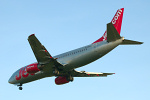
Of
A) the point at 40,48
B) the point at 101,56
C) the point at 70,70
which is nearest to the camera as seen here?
the point at 40,48

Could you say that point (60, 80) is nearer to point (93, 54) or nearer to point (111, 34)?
point (93, 54)

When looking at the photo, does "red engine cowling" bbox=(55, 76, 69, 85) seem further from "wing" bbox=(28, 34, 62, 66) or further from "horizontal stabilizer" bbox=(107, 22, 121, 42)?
"horizontal stabilizer" bbox=(107, 22, 121, 42)

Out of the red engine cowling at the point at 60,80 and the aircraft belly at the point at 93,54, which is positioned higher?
the aircraft belly at the point at 93,54

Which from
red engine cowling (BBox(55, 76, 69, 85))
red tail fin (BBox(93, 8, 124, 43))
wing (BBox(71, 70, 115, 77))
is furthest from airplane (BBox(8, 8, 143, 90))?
red engine cowling (BBox(55, 76, 69, 85))

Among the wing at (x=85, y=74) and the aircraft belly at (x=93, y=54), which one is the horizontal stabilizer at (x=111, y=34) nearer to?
the aircraft belly at (x=93, y=54)

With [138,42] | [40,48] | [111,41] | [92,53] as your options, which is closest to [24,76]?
[40,48]

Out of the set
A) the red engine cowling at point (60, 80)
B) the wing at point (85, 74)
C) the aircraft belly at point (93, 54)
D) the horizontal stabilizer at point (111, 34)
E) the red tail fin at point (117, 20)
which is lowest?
the red engine cowling at point (60, 80)

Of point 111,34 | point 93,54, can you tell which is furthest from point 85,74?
point 111,34

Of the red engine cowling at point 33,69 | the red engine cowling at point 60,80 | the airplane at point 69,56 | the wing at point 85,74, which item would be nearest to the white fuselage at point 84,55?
the airplane at point 69,56

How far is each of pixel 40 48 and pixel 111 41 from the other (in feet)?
32.3

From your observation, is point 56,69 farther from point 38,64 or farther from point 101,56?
point 101,56

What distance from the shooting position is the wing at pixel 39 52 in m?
38.2

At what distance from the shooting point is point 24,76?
4697 cm

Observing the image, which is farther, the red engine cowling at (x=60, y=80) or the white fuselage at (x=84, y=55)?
the red engine cowling at (x=60, y=80)
